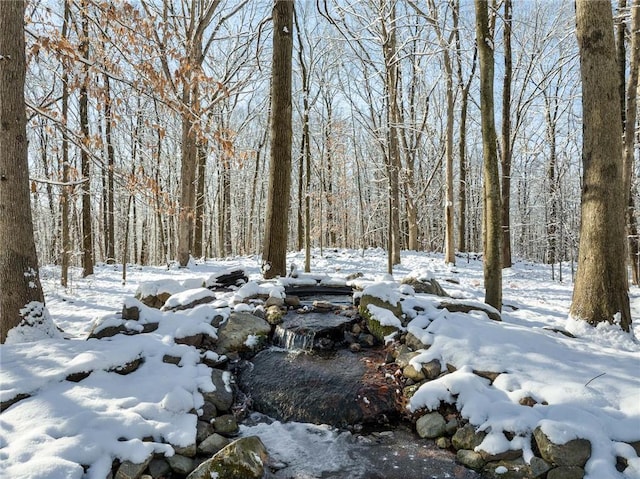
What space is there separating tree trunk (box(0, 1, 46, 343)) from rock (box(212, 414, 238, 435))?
236 centimetres

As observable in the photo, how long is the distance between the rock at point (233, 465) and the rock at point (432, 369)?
2.03 metres

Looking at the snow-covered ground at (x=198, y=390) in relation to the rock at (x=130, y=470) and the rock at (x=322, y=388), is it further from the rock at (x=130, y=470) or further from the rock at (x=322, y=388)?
the rock at (x=322, y=388)

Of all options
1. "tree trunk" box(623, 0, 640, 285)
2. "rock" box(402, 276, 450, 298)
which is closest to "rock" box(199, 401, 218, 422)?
"rock" box(402, 276, 450, 298)

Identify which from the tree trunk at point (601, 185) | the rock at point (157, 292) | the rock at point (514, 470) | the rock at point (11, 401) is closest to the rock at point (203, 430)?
the rock at point (11, 401)

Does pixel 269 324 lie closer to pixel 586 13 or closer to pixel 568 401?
pixel 568 401

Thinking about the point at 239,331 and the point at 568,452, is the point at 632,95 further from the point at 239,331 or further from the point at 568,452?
the point at 239,331

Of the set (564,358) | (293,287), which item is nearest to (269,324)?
(293,287)

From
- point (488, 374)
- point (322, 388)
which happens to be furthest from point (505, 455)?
point (322, 388)

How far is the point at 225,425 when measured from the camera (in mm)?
3730


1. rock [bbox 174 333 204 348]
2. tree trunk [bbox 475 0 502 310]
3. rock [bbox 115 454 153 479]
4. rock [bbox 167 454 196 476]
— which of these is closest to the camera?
rock [bbox 115 454 153 479]

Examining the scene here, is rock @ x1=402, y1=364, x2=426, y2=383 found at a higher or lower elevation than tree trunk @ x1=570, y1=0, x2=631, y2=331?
lower

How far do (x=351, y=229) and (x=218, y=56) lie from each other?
21.1 meters

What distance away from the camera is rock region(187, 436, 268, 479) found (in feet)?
9.50

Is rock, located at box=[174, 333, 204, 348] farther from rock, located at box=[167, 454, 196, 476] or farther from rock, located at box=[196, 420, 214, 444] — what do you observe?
rock, located at box=[167, 454, 196, 476]
